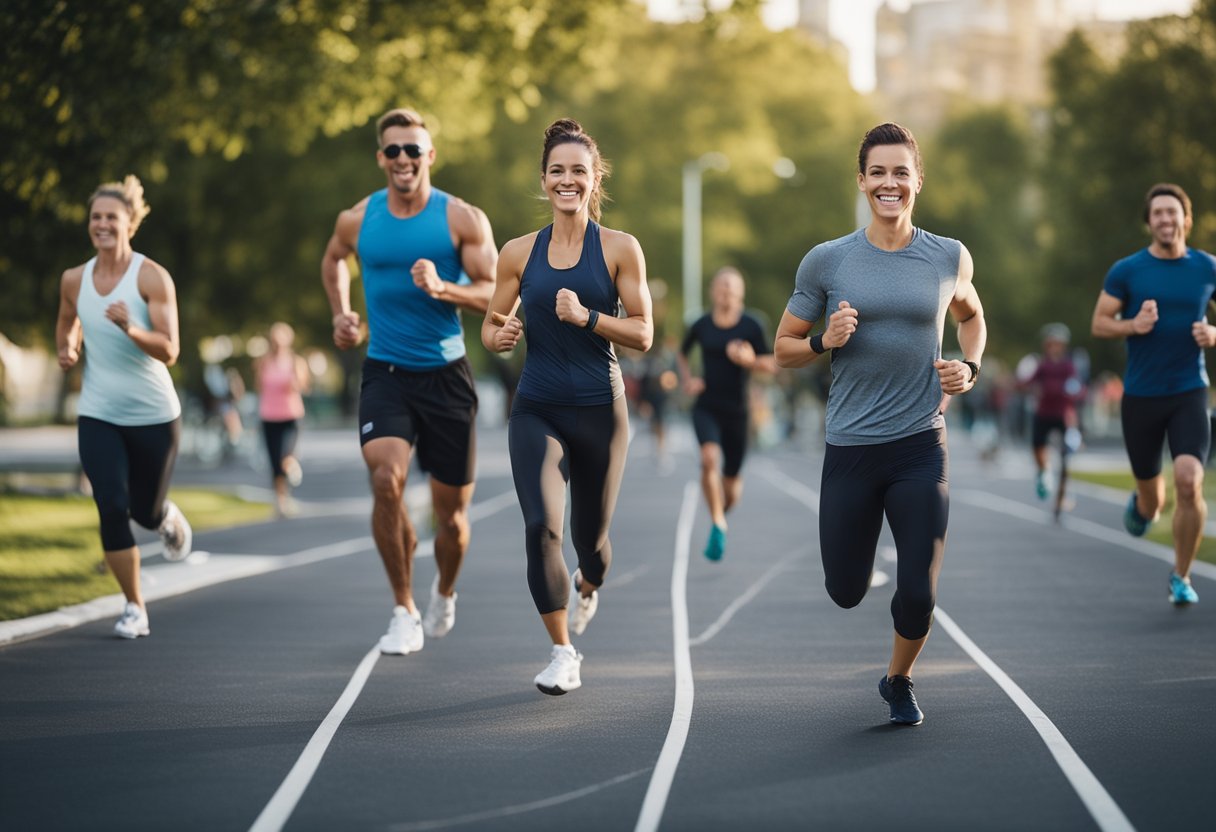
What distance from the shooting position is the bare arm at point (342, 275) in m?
8.43

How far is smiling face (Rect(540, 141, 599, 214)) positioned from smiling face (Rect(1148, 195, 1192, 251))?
3935 mm

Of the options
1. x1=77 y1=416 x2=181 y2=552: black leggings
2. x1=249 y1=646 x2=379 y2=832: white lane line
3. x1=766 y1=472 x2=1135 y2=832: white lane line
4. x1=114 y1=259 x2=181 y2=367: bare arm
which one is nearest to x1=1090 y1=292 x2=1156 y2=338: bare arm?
x1=766 y1=472 x2=1135 y2=832: white lane line

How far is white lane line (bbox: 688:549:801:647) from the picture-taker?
9.39 meters

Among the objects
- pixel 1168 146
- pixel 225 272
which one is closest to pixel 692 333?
pixel 225 272

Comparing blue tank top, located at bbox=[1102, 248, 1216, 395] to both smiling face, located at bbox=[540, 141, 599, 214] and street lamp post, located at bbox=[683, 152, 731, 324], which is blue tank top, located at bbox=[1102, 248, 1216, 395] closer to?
smiling face, located at bbox=[540, 141, 599, 214]

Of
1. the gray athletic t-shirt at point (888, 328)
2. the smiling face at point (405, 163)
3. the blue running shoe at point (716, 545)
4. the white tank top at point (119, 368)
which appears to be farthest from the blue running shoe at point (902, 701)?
the blue running shoe at point (716, 545)

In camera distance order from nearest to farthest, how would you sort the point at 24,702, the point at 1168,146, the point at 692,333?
the point at 24,702 → the point at 692,333 → the point at 1168,146

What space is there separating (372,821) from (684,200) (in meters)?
49.9

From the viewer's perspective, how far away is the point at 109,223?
893 cm

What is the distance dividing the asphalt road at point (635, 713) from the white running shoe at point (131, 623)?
0.31 feet

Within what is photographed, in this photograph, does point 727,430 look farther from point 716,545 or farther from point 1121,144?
point 1121,144

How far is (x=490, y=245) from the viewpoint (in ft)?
28.1

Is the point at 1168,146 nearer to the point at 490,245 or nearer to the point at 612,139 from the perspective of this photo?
the point at 612,139

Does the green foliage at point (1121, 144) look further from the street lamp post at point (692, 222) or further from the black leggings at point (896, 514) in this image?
the black leggings at point (896, 514)
